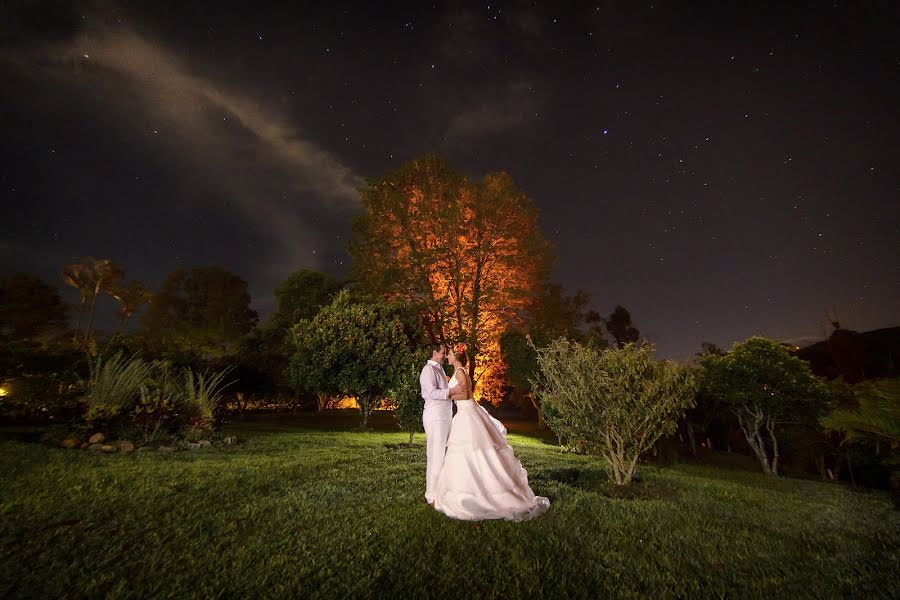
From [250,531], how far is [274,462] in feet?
17.3

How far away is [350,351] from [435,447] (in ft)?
50.7

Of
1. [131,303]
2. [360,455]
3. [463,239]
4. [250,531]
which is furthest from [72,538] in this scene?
[131,303]

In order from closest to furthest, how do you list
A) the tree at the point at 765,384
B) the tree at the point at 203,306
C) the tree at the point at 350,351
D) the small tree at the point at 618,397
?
the small tree at the point at 618,397 → the tree at the point at 765,384 → the tree at the point at 350,351 → the tree at the point at 203,306

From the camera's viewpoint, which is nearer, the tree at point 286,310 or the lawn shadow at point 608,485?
the lawn shadow at point 608,485

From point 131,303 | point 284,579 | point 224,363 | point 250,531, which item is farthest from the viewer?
point 131,303

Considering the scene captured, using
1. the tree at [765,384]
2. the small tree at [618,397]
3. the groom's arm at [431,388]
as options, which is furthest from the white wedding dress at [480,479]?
the tree at [765,384]

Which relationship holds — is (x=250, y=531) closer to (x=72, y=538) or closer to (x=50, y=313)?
(x=72, y=538)

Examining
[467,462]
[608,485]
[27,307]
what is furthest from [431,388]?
[27,307]

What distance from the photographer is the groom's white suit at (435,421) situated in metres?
6.70

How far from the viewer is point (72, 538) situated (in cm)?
421

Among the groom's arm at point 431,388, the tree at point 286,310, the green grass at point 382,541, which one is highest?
the tree at point 286,310

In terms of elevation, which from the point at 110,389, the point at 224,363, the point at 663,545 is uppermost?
the point at 224,363

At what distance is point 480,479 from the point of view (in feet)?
19.6

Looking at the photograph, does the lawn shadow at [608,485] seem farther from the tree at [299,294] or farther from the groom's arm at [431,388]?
the tree at [299,294]
